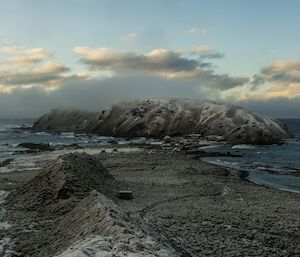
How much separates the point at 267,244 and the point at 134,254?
28.4 feet

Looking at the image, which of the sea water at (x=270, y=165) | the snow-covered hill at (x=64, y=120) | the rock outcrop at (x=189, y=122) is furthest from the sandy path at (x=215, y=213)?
the snow-covered hill at (x=64, y=120)

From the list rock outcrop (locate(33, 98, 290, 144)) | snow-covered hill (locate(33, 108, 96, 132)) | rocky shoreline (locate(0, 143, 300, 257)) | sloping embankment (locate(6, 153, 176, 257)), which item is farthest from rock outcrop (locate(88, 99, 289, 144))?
sloping embankment (locate(6, 153, 176, 257))

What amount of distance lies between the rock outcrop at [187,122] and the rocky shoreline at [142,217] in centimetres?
6187

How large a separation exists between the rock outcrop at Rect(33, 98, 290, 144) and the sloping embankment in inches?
2763

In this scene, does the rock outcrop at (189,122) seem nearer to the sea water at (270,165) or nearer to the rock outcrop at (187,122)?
the rock outcrop at (187,122)

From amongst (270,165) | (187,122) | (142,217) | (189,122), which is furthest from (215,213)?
(187,122)

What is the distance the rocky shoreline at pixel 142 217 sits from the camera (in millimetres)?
17812

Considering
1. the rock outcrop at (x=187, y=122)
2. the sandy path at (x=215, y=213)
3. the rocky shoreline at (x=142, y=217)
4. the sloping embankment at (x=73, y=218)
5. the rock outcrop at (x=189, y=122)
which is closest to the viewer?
the sloping embankment at (x=73, y=218)

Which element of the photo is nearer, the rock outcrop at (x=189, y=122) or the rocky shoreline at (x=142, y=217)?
the rocky shoreline at (x=142, y=217)

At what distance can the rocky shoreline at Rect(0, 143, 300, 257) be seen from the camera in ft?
58.4

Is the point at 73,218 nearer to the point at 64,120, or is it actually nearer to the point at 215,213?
the point at 215,213

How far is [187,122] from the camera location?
119 meters

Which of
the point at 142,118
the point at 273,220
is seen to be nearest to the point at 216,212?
the point at 273,220

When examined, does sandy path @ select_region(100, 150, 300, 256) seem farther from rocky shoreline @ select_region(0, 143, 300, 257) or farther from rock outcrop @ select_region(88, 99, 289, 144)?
rock outcrop @ select_region(88, 99, 289, 144)
